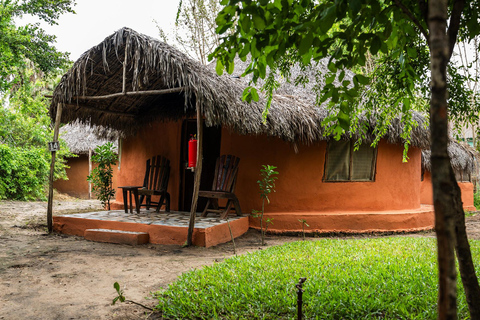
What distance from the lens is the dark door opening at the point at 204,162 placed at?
8023mm

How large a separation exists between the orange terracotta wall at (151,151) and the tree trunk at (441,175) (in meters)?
7.12

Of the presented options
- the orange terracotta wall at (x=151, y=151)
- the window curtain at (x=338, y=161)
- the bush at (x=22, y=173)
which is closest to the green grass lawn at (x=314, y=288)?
the window curtain at (x=338, y=161)

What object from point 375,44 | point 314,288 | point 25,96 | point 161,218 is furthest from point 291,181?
point 25,96

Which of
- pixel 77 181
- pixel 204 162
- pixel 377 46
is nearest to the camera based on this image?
pixel 377 46

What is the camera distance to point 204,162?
821 centimetres

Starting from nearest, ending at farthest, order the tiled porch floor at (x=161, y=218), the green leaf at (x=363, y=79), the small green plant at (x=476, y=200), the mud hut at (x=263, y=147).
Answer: the green leaf at (x=363, y=79) < the tiled porch floor at (x=161, y=218) < the mud hut at (x=263, y=147) < the small green plant at (x=476, y=200)

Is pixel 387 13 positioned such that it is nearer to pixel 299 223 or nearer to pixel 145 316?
pixel 145 316

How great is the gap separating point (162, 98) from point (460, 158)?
11945mm

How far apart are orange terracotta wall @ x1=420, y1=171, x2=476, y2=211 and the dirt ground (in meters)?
8.89

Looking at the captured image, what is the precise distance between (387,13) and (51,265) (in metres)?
4.48

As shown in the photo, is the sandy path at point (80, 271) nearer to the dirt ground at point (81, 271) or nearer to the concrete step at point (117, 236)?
the dirt ground at point (81, 271)

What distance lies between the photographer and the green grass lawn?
9.27 feet

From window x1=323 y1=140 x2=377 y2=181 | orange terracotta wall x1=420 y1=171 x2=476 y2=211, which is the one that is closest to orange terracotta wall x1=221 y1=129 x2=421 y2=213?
window x1=323 y1=140 x2=377 y2=181

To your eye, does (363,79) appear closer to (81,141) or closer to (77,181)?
(81,141)
